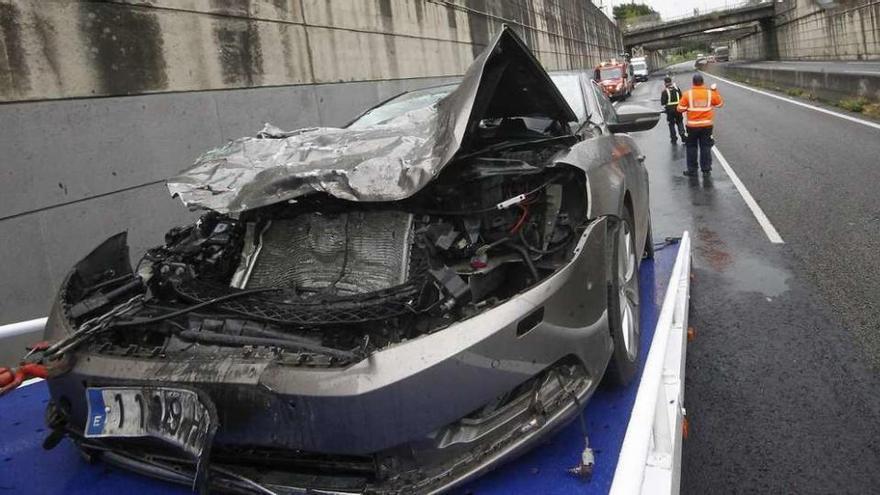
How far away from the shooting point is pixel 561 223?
287 centimetres

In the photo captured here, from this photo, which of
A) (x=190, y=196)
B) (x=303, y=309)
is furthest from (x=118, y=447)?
(x=190, y=196)

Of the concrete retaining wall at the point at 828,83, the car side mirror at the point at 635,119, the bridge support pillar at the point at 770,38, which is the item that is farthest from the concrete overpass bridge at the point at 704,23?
the car side mirror at the point at 635,119

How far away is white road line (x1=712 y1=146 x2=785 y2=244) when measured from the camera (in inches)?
254

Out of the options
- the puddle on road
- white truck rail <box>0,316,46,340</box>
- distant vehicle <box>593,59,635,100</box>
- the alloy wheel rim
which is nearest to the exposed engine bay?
the alloy wheel rim

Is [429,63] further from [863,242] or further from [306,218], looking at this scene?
[306,218]

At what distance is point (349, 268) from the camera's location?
286cm

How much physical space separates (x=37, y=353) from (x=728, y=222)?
6.99 meters

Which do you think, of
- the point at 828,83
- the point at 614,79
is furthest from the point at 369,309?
the point at 614,79

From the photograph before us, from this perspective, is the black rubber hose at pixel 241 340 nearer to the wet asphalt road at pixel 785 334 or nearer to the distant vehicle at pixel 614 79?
the wet asphalt road at pixel 785 334

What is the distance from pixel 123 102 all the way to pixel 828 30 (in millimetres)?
Answer: 45882

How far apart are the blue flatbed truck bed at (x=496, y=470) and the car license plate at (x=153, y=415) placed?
16.6 inches

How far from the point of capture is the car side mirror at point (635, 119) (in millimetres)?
4332

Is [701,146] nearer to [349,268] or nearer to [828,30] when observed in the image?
[349,268]

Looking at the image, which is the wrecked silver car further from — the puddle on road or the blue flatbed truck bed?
the puddle on road
